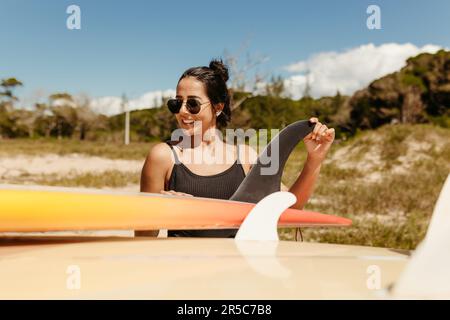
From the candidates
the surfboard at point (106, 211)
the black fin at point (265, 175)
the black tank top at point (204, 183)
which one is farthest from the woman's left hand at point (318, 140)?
the surfboard at point (106, 211)

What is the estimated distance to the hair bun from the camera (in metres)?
2.57

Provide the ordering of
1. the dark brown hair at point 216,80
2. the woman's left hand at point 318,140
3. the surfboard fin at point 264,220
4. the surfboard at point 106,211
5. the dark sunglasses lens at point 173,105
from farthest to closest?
the dark brown hair at point 216,80
the dark sunglasses lens at point 173,105
the woman's left hand at point 318,140
the surfboard fin at point 264,220
the surfboard at point 106,211

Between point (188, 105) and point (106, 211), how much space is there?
1158 mm

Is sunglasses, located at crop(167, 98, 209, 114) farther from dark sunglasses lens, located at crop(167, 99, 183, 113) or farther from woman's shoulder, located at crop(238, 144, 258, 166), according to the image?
woman's shoulder, located at crop(238, 144, 258, 166)

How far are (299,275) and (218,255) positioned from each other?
25cm

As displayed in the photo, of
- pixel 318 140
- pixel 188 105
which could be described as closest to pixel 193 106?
pixel 188 105

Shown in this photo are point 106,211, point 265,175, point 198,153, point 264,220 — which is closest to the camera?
point 106,211

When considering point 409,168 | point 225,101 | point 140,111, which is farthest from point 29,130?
point 225,101

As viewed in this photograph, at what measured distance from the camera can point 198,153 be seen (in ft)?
8.11

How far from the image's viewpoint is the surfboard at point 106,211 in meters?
1.22

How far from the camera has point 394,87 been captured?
968 inches

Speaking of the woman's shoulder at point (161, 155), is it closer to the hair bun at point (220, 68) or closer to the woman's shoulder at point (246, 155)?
the woman's shoulder at point (246, 155)

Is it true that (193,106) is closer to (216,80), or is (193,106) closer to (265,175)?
(216,80)
